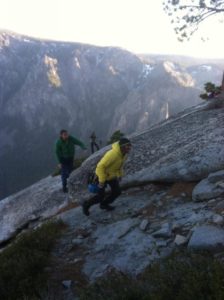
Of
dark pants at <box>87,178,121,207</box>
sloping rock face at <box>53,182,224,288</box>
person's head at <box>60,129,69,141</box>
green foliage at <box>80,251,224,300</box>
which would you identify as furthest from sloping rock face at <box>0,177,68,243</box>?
green foliage at <box>80,251,224,300</box>

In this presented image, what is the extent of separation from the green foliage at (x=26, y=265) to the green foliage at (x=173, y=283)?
1.62m

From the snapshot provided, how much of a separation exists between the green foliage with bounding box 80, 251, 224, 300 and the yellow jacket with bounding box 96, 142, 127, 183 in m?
4.27

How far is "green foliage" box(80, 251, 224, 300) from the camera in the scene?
7.20m

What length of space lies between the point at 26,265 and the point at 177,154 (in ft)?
24.8

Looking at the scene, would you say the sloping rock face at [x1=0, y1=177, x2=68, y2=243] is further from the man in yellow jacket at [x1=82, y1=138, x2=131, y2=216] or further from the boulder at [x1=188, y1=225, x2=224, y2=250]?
the boulder at [x1=188, y1=225, x2=224, y2=250]

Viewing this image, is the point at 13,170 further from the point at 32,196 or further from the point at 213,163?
the point at 213,163

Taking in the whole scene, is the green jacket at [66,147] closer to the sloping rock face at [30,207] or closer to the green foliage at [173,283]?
the sloping rock face at [30,207]

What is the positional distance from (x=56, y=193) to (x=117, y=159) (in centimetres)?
992

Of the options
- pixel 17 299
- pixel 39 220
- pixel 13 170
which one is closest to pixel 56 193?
pixel 39 220

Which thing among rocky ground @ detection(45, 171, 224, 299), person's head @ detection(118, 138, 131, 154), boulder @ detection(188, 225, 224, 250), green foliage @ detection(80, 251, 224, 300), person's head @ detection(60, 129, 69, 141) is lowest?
rocky ground @ detection(45, 171, 224, 299)

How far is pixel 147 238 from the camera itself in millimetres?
11359

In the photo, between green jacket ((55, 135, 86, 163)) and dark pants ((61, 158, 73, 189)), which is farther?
dark pants ((61, 158, 73, 189))

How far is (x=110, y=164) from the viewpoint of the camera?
13234 mm

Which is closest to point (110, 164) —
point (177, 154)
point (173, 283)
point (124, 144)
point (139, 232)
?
point (124, 144)
